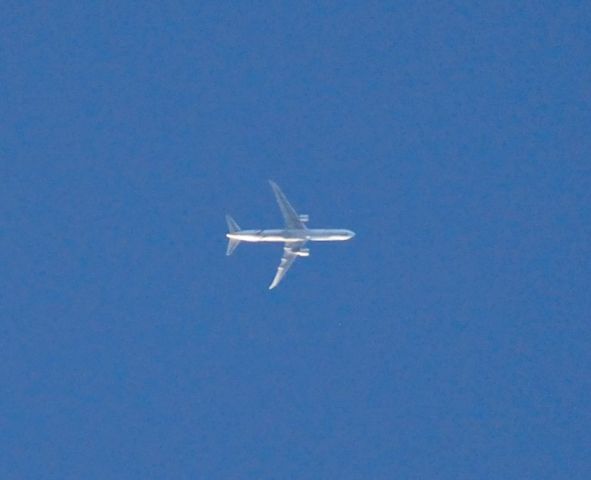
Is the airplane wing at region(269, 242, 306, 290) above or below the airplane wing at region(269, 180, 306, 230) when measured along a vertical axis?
below

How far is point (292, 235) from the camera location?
95812mm

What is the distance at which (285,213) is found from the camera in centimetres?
9600

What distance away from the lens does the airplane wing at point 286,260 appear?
96.8 meters

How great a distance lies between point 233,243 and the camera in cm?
9619

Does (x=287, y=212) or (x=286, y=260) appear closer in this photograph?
(x=287, y=212)

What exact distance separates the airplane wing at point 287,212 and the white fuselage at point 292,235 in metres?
0.55

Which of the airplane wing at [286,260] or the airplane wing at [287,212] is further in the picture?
the airplane wing at [286,260]

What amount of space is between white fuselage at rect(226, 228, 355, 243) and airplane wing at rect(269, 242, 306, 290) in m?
1.03

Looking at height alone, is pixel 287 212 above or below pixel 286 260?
above

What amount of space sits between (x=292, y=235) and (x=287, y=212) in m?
1.88

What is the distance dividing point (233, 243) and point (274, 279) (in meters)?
4.97

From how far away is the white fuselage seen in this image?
9550 centimetres

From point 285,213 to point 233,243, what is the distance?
4.82 metres

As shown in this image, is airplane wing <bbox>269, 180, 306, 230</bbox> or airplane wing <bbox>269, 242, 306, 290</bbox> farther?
airplane wing <bbox>269, 242, 306, 290</bbox>
